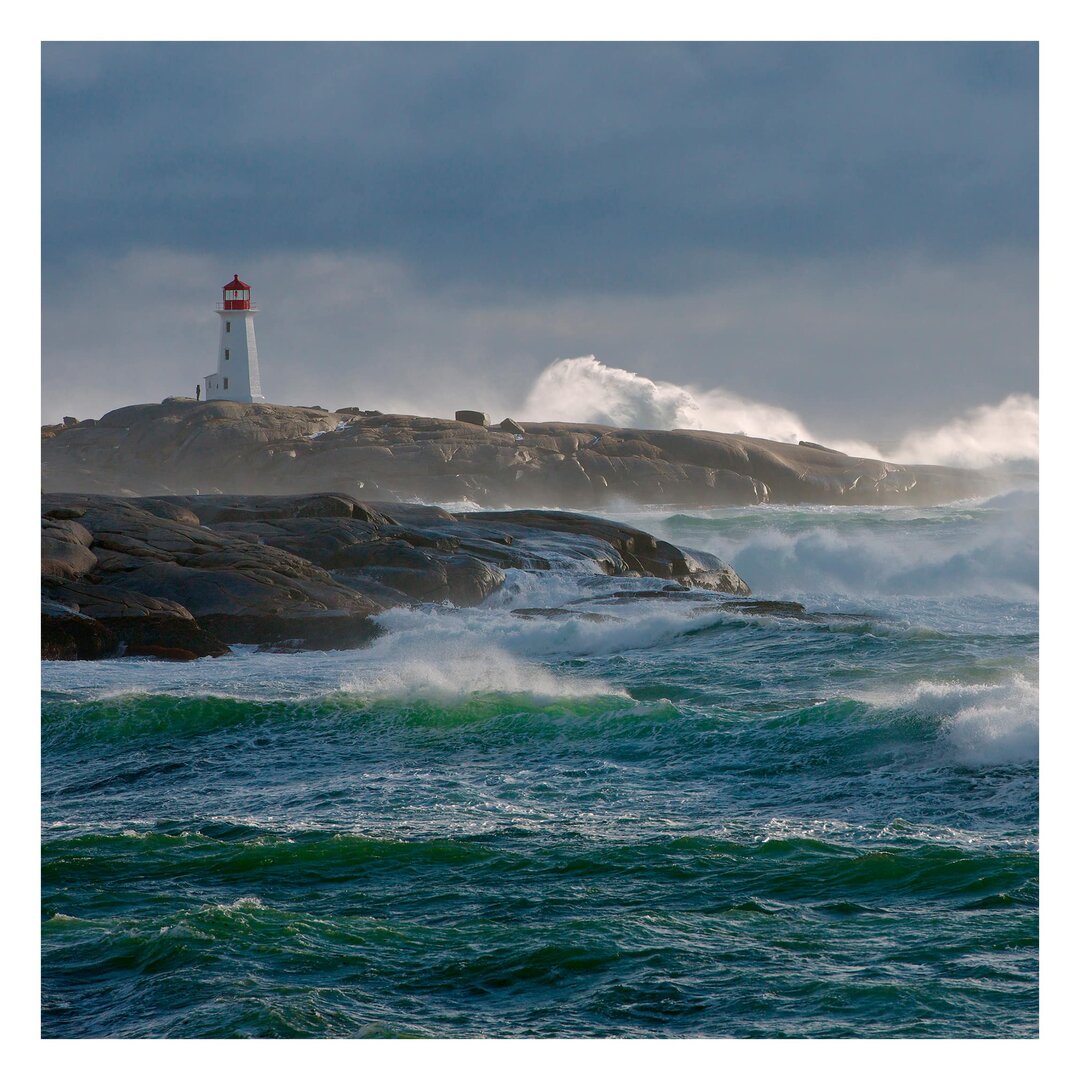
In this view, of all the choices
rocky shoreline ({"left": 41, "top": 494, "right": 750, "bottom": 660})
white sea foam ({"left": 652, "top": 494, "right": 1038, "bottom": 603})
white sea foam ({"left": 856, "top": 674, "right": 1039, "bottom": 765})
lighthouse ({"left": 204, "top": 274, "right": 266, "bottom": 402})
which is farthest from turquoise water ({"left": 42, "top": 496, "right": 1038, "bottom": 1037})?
lighthouse ({"left": 204, "top": 274, "right": 266, "bottom": 402})

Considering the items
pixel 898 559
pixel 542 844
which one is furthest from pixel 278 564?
pixel 898 559

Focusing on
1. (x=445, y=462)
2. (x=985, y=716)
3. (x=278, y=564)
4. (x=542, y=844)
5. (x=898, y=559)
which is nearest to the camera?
(x=542, y=844)

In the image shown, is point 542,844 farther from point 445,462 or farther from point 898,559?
point 445,462

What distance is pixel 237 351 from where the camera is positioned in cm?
5062

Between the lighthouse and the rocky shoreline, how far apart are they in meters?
27.5

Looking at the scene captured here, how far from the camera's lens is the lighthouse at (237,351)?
50.2 m

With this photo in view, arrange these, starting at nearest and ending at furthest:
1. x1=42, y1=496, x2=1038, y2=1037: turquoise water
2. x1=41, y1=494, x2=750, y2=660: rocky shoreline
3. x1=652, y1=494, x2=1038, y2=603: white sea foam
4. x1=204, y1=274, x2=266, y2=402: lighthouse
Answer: x1=42, y1=496, x2=1038, y2=1037: turquoise water
x1=41, y1=494, x2=750, y2=660: rocky shoreline
x1=652, y1=494, x2=1038, y2=603: white sea foam
x1=204, y1=274, x2=266, y2=402: lighthouse

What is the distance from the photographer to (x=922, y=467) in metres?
52.4

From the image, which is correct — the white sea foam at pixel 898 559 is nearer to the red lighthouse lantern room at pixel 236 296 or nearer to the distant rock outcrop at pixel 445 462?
the distant rock outcrop at pixel 445 462

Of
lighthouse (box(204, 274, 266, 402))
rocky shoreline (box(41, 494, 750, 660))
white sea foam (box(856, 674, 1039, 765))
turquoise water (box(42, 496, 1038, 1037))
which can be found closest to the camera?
turquoise water (box(42, 496, 1038, 1037))

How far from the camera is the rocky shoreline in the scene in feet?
49.9

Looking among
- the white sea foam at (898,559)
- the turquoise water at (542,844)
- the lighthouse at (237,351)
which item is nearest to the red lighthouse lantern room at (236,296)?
the lighthouse at (237,351)

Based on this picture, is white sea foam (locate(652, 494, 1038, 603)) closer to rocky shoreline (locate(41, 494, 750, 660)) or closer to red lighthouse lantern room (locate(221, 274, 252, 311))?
rocky shoreline (locate(41, 494, 750, 660))

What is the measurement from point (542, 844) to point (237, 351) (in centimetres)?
4591
